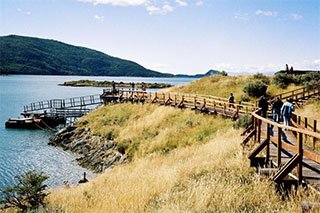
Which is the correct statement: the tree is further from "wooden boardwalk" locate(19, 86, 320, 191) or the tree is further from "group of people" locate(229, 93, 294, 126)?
"group of people" locate(229, 93, 294, 126)

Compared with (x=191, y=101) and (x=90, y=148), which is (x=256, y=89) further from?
(x=90, y=148)

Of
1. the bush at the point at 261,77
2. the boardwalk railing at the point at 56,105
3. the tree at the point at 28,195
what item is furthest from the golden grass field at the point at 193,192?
the boardwalk railing at the point at 56,105

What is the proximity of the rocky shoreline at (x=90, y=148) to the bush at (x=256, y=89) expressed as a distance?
62.8ft

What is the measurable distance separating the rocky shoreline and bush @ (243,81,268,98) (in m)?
19.1

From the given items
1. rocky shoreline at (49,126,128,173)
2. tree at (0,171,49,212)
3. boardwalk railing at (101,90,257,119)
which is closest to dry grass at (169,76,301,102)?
boardwalk railing at (101,90,257,119)

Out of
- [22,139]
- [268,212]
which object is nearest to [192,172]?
[268,212]

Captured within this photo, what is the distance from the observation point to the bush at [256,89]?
44.7m

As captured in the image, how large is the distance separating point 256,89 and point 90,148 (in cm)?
2075

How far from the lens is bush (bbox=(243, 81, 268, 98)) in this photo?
4469cm

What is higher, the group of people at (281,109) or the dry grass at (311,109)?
the group of people at (281,109)

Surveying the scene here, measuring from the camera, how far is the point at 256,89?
44.7m

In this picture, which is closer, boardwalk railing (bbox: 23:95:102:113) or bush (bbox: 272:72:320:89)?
bush (bbox: 272:72:320:89)

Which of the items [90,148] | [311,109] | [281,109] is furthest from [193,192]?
[90,148]

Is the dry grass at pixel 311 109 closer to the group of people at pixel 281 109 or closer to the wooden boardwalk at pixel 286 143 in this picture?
the wooden boardwalk at pixel 286 143
